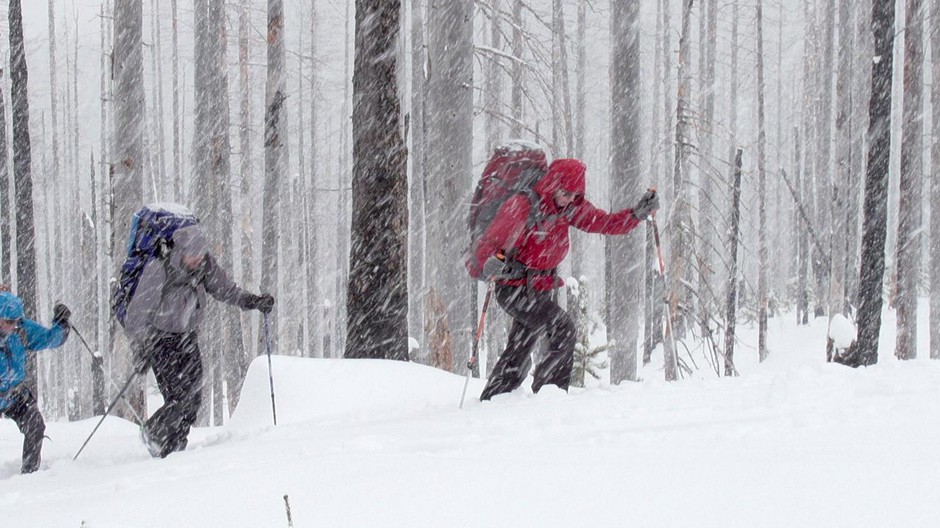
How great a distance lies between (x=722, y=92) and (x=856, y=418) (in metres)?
44.8

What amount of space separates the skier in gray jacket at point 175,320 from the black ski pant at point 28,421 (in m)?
1.01

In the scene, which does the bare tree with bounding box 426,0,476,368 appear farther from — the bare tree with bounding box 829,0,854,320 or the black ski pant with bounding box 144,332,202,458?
the bare tree with bounding box 829,0,854,320

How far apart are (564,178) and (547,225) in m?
0.34

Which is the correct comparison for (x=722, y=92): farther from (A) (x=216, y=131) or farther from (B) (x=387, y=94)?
(B) (x=387, y=94)

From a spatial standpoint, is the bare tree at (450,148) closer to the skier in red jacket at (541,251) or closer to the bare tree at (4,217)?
the skier in red jacket at (541,251)

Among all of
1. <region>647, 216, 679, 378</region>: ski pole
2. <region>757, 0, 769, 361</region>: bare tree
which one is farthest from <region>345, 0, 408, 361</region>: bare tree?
<region>757, 0, 769, 361</region>: bare tree

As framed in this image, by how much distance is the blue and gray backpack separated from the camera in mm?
5453

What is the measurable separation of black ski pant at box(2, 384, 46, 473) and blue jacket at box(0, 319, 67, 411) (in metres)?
0.06

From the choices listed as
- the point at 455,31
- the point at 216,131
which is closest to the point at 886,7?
the point at 455,31

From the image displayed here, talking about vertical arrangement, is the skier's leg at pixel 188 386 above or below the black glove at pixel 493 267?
below

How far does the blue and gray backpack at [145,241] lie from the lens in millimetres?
5453

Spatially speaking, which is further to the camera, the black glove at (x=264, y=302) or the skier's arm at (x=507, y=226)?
the black glove at (x=264, y=302)

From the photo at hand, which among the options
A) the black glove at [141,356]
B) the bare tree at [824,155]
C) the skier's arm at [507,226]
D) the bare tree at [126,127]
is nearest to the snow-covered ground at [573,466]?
the black glove at [141,356]

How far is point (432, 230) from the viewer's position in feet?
29.5
